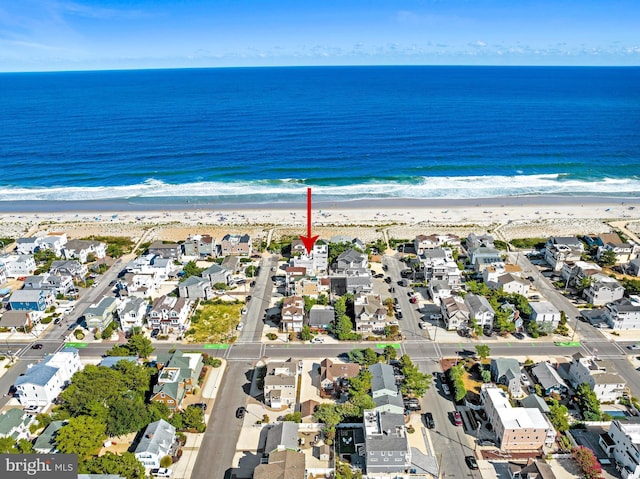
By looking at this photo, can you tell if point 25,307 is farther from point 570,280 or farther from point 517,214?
point 517,214

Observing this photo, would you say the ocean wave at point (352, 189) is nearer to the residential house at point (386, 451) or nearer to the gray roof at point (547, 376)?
the gray roof at point (547, 376)

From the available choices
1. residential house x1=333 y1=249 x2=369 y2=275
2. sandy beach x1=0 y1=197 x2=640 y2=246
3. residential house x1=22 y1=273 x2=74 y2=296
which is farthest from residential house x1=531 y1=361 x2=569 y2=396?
residential house x1=22 y1=273 x2=74 y2=296

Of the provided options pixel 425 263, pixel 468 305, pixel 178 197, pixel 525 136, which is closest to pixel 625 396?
pixel 468 305

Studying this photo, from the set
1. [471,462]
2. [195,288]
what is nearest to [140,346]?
[195,288]

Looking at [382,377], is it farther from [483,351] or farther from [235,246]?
[235,246]

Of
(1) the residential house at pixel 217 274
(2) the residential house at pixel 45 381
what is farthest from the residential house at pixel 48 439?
(1) the residential house at pixel 217 274

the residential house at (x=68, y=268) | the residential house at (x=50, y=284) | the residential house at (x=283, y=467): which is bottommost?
the residential house at (x=283, y=467)

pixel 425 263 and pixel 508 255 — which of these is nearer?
pixel 425 263
